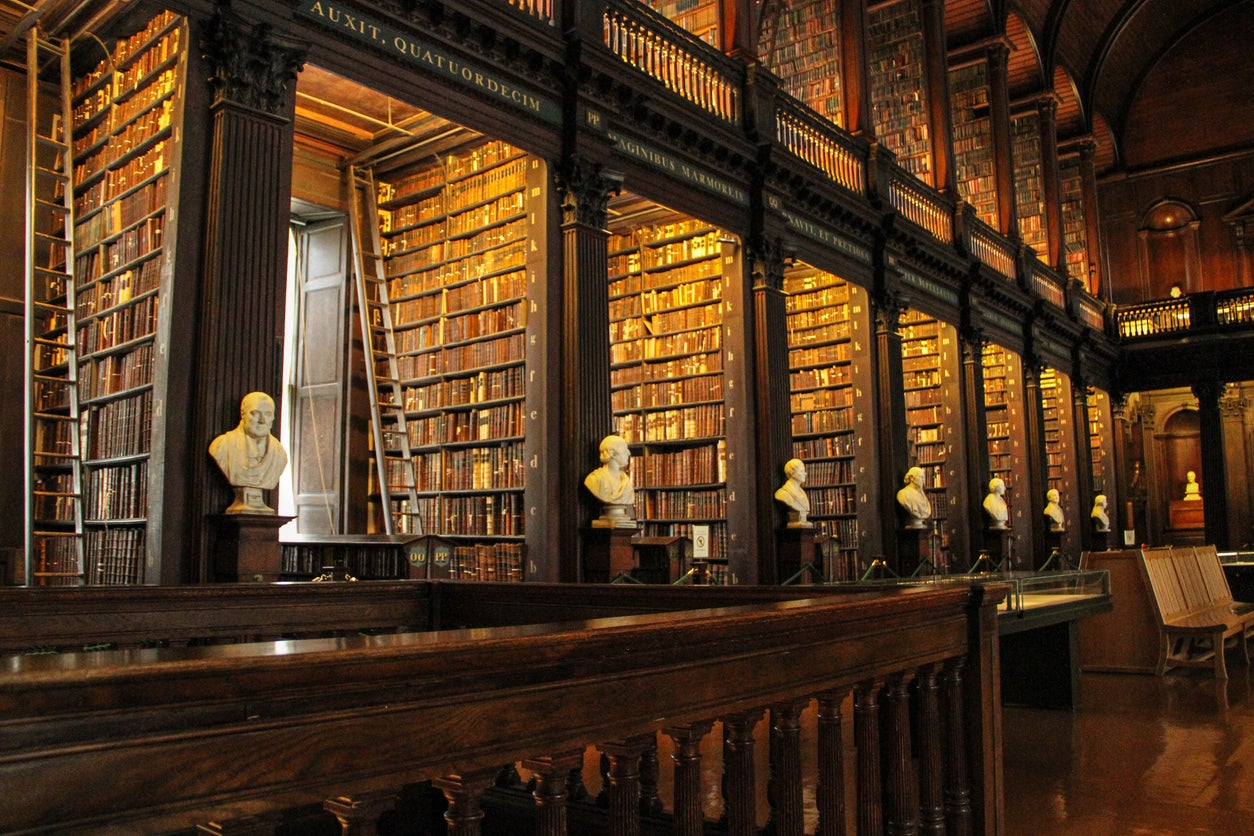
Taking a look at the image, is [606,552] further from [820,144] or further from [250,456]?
[820,144]

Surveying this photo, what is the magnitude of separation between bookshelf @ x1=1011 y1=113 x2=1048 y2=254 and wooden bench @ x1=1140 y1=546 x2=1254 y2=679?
7386 mm

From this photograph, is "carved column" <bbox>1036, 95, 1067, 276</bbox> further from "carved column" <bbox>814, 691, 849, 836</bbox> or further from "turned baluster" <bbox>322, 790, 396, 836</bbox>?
"turned baluster" <bbox>322, 790, 396, 836</bbox>

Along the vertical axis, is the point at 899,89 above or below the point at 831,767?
above

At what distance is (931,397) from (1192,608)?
13.8 feet

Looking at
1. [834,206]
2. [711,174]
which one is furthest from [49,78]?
[834,206]

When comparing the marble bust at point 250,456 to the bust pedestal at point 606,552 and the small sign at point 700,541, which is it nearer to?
the bust pedestal at point 606,552

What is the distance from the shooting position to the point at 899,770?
1817 millimetres

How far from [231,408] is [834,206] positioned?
6.08m

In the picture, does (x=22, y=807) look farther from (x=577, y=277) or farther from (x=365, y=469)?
(x=365, y=469)

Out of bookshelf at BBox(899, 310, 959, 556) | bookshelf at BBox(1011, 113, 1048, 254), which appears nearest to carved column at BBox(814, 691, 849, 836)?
bookshelf at BBox(899, 310, 959, 556)

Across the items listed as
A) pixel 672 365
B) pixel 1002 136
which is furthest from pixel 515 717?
pixel 1002 136

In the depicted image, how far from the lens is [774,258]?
8125mm

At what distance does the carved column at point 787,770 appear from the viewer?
4.83 ft

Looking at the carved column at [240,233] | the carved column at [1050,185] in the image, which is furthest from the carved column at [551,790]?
the carved column at [1050,185]
